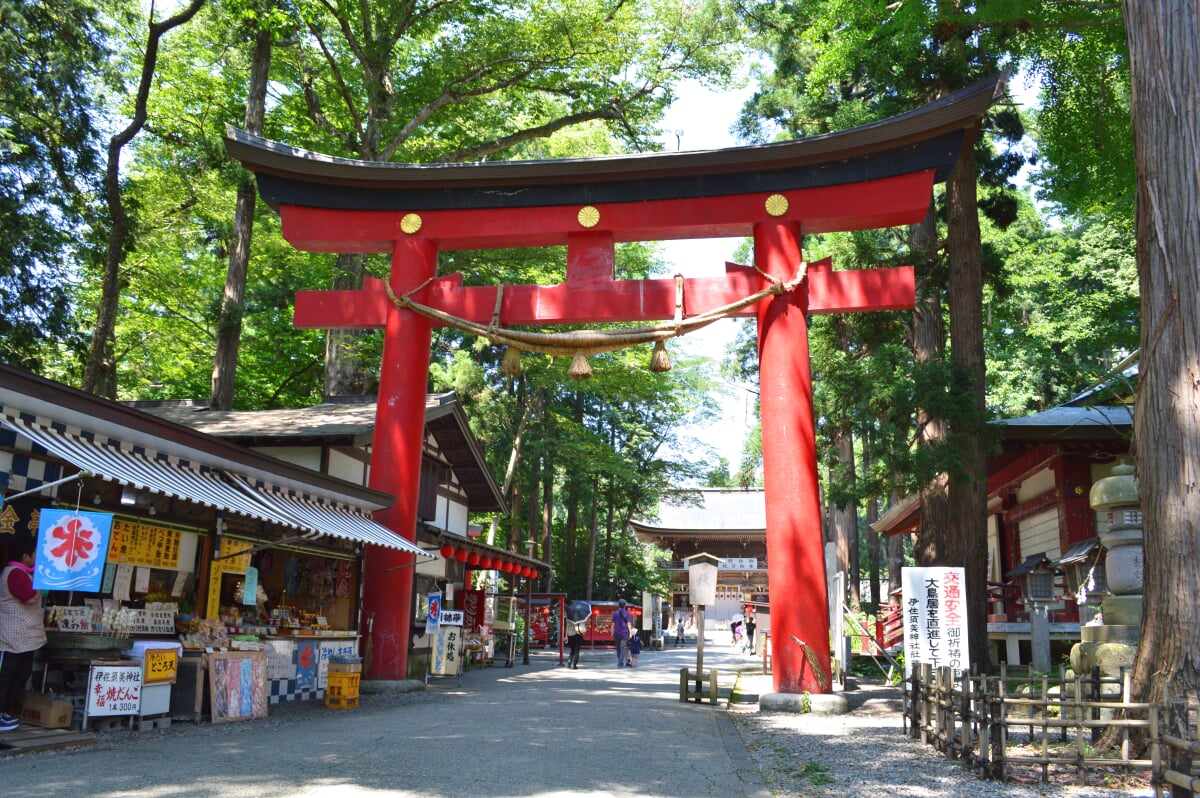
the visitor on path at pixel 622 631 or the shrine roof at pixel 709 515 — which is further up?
the shrine roof at pixel 709 515

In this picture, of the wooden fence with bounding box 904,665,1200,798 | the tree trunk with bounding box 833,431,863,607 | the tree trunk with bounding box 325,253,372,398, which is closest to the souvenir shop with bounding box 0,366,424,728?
the wooden fence with bounding box 904,665,1200,798

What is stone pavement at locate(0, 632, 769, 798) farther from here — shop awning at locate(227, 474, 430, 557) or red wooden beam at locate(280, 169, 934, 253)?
red wooden beam at locate(280, 169, 934, 253)

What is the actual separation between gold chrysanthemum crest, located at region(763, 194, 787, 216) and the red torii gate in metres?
0.03

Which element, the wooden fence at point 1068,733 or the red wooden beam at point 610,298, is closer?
the wooden fence at point 1068,733

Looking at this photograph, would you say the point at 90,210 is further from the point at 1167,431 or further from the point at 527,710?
the point at 1167,431

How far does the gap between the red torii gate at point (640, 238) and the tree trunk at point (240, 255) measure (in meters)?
4.76

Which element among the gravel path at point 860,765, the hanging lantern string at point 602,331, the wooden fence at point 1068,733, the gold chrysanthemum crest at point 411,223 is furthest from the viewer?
the gold chrysanthemum crest at point 411,223

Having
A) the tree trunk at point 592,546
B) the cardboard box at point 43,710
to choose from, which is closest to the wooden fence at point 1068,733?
the cardboard box at point 43,710

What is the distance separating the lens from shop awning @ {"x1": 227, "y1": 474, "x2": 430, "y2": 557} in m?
9.86

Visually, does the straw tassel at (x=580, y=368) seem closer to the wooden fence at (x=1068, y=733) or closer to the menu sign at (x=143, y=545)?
the menu sign at (x=143, y=545)

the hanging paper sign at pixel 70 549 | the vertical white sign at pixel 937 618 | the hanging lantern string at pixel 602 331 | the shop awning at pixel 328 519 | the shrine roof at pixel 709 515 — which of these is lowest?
the vertical white sign at pixel 937 618

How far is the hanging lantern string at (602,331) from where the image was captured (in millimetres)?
11281

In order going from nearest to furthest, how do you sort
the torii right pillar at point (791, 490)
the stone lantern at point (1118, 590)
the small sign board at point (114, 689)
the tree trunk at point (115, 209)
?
the small sign board at point (114, 689), the stone lantern at point (1118, 590), the torii right pillar at point (791, 490), the tree trunk at point (115, 209)

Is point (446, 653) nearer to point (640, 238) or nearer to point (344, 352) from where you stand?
point (344, 352)
